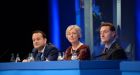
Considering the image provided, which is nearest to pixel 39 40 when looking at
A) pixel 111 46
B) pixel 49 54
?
Result: pixel 49 54

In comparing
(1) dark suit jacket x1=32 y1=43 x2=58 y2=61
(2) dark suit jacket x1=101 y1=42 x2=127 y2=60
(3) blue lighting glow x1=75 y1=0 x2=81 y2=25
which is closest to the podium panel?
(2) dark suit jacket x1=101 y1=42 x2=127 y2=60

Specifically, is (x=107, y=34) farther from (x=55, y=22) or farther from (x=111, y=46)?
(x=55, y=22)

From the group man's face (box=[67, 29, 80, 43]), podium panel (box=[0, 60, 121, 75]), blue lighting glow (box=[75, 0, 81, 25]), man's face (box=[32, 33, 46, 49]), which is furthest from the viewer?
blue lighting glow (box=[75, 0, 81, 25])

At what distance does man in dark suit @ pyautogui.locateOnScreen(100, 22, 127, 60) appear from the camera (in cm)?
395

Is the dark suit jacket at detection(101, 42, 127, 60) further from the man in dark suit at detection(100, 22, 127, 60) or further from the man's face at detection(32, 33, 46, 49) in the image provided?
the man's face at detection(32, 33, 46, 49)

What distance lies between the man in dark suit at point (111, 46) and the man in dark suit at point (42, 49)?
71 cm

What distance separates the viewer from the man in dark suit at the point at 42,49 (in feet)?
15.3

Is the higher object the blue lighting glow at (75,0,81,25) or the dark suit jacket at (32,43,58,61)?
the blue lighting glow at (75,0,81,25)

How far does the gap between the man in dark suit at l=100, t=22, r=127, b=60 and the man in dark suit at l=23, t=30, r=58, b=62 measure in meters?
0.71

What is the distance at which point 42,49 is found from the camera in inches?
191

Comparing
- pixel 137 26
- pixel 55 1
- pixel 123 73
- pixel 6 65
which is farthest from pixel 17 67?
pixel 55 1

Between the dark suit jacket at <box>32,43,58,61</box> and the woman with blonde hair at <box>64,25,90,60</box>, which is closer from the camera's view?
the woman with blonde hair at <box>64,25,90,60</box>

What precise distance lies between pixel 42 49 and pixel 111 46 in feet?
3.53

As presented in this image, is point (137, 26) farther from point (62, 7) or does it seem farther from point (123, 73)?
point (123, 73)
